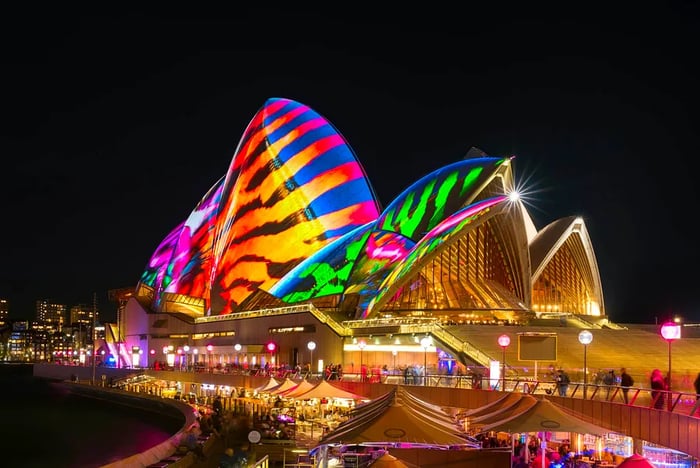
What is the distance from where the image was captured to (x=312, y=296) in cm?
4638

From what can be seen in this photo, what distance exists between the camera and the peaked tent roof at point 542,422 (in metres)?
12.7

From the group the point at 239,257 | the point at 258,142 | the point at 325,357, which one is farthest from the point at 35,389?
the point at 325,357

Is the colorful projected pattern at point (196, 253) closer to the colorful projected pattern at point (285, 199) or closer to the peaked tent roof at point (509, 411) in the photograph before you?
the colorful projected pattern at point (285, 199)

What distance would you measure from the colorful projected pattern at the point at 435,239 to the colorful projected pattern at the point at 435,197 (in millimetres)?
1269

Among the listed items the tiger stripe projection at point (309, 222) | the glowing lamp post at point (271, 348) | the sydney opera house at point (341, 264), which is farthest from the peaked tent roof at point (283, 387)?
the tiger stripe projection at point (309, 222)

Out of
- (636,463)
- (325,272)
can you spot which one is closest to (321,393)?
(636,463)

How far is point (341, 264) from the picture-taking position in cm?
4609

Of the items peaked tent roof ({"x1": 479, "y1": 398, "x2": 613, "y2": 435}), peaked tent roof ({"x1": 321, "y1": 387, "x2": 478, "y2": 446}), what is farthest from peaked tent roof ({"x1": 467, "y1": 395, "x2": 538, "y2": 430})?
peaked tent roof ({"x1": 321, "y1": 387, "x2": 478, "y2": 446})

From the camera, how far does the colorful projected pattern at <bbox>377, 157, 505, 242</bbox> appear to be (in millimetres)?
40125

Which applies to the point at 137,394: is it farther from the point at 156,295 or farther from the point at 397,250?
the point at 156,295

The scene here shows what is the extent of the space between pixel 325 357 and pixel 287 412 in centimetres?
935

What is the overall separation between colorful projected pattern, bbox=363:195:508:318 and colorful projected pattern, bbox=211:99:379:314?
1585cm

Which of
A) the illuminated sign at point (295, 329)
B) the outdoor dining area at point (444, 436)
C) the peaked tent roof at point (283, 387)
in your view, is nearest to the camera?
the outdoor dining area at point (444, 436)

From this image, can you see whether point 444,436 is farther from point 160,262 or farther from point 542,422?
point 160,262
